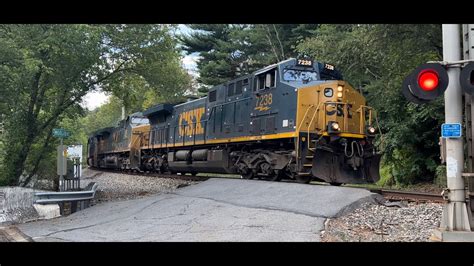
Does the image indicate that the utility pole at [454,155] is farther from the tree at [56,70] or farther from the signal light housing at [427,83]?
the tree at [56,70]

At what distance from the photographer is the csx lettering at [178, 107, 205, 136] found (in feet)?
54.6

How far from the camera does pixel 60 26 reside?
12492 millimetres

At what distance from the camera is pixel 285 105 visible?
11523mm

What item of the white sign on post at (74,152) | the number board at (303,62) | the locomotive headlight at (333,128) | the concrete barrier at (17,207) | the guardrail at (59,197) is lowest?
the concrete barrier at (17,207)

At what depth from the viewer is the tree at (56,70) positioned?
39.9ft

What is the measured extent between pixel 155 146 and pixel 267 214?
14830mm

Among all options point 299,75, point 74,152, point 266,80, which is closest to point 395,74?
point 299,75

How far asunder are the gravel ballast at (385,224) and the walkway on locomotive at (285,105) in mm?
3504

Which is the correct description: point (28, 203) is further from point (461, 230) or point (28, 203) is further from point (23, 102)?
point (461, 230)

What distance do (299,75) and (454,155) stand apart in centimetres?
674

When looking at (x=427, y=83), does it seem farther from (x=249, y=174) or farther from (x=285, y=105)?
(x=249, y=174)

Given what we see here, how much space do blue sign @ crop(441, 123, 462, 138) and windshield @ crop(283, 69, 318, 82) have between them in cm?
647

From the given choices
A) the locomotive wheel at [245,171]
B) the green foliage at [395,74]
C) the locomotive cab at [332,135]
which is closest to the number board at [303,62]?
the locomotive cab at [332,135]
